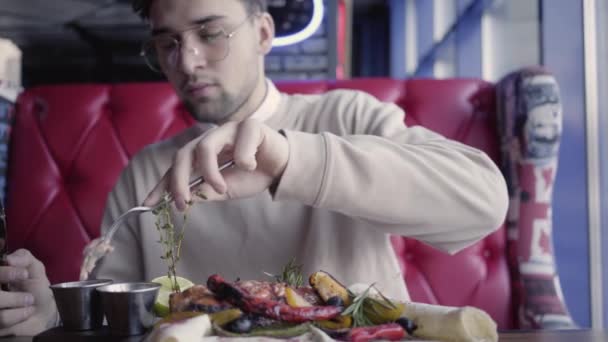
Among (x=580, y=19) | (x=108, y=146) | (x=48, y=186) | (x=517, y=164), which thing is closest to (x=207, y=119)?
(x=108, y=146)

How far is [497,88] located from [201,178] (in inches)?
37.9

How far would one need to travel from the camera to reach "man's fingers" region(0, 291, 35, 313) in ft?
2.43

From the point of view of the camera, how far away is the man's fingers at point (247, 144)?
0.66m

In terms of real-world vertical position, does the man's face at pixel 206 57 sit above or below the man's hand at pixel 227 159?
above

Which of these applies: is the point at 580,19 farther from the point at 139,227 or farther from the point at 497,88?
the point at 139,227

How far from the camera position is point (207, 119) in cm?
117

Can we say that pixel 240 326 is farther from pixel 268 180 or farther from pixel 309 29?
pixel 309 29

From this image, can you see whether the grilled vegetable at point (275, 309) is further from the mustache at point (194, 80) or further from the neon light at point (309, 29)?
Result: the neon light at point (309, 29)

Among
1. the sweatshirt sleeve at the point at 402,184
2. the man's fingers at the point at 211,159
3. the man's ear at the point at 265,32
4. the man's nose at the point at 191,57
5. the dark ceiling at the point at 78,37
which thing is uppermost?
the dark ceiling at the point at 78,37

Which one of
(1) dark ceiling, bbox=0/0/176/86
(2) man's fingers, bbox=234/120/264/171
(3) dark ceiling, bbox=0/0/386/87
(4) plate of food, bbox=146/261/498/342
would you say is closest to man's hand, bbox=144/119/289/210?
(2) man's fingers, bbox=234/120/264/171

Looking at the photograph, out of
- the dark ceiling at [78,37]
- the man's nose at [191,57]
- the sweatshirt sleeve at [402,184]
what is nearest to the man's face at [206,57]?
the man's nose at [191,57]

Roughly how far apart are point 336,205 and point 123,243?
0.56 meters

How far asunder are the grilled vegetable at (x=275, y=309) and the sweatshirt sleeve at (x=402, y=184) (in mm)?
203

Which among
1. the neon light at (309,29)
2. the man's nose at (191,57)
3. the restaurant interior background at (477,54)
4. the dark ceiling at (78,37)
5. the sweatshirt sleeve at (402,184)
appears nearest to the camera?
the sweatshirt sleeve at (402,184)
